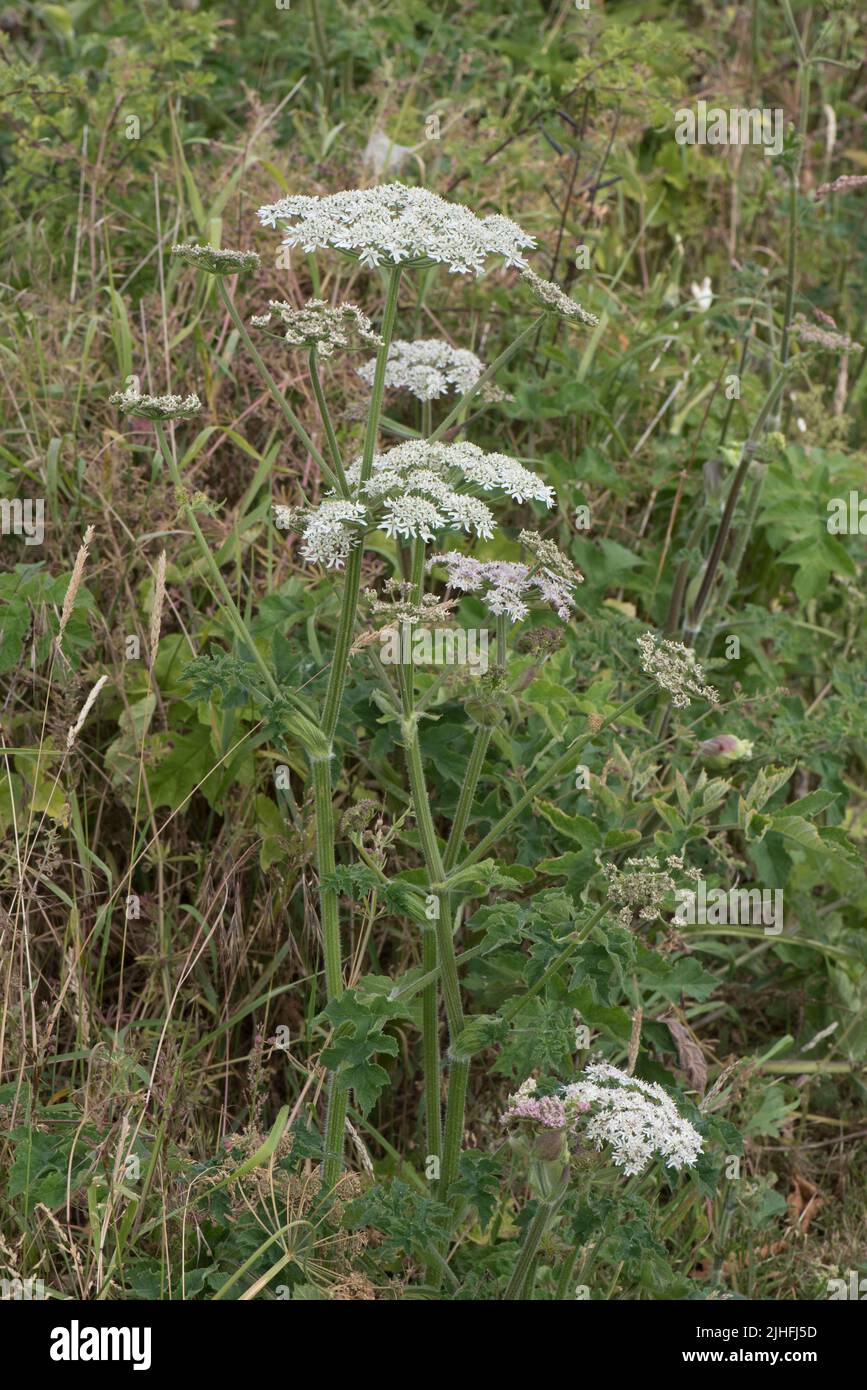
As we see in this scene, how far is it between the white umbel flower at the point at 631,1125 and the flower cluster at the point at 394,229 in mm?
1277

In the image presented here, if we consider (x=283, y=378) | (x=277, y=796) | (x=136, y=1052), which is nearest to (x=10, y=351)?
(x=283, y=378)

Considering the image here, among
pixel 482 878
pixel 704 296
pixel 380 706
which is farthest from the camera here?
pixel 704 296

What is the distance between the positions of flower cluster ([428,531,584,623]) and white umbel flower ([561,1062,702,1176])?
2.45 ft

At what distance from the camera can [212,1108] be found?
3043 mm

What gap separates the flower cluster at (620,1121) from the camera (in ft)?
7.50

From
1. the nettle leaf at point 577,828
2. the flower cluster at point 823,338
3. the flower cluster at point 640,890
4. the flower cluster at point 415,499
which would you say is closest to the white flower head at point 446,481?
the flower cluster at point 415,499

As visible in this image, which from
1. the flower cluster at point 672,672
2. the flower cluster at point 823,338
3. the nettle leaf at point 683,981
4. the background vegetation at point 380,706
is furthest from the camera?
the flower cluster at point 823,338

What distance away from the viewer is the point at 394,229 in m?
2.39

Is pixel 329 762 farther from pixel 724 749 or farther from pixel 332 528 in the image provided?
pixel 724 749

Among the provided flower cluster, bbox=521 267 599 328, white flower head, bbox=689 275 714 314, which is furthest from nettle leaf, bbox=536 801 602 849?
white flower head, bbox=689 275 714 314

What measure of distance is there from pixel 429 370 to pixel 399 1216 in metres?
1.56

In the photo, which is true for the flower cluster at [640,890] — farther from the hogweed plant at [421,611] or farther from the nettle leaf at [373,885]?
the nettle leaf at [373,885]

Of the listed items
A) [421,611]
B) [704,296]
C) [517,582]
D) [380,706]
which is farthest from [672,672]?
[704,296]

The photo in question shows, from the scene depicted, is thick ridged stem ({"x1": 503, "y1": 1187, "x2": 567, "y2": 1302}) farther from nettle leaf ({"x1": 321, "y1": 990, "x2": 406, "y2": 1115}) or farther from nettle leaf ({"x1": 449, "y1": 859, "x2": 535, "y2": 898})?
nettle leaf ({"x1": 449, "y1": 859, "x2": 535, "y2": 898})
